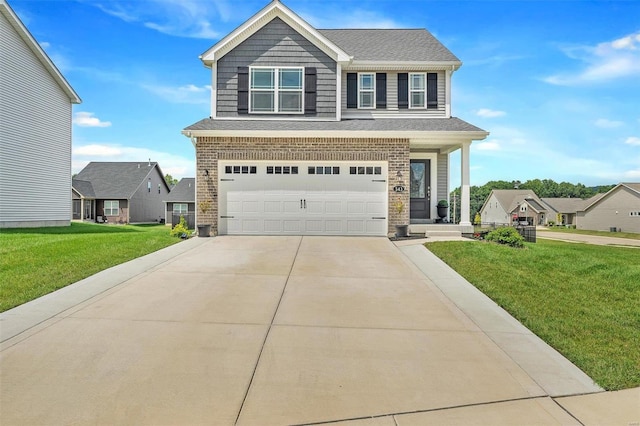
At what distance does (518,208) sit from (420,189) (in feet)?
171

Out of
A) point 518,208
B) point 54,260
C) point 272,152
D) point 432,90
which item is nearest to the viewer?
point 54,260

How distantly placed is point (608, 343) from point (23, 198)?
73.9 ft

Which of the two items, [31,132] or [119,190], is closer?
[31,132]

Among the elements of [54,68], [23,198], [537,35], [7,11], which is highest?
[7,11]

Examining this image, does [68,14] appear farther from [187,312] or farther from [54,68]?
[187,312]

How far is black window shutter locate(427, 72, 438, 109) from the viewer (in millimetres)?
15117

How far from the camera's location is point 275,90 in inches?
553

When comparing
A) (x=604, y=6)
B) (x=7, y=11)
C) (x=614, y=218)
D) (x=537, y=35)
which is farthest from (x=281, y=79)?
(x=614, y=218)

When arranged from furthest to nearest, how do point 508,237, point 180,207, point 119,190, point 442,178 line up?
point 180,207 < point 119,190 < point 442,178 < point 508,237

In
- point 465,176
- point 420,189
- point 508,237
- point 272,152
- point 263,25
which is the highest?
point 263,25

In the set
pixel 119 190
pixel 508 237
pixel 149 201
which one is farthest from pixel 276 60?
pixel 149 201

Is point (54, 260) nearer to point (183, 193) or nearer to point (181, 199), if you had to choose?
point (181, 199)

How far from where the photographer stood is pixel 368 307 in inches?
229

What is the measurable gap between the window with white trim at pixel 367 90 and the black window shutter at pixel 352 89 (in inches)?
5.0
